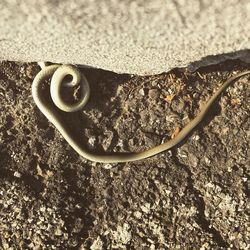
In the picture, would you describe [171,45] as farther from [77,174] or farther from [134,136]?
[77,174]

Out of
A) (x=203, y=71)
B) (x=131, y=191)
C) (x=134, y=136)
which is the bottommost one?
(x=131, y=191)

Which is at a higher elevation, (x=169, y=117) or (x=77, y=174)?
(x=169, y=117)

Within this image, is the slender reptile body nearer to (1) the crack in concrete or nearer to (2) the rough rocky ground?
(2) the rough rocky ground

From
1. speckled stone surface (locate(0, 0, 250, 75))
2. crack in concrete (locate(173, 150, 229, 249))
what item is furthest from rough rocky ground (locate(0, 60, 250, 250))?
speckled stone surface (locate(0, 0, 250, 75))

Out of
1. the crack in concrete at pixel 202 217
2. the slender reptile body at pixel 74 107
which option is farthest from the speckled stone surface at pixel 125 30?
the crack in concrete at pixel 202 217

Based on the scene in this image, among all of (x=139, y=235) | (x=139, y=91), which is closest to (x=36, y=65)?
(x=139, y=91)

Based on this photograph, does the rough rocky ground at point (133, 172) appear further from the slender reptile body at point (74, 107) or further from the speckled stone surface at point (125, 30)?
the speckled stone surface at point (125, 30)
